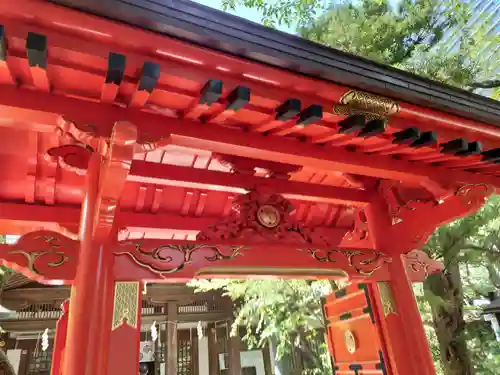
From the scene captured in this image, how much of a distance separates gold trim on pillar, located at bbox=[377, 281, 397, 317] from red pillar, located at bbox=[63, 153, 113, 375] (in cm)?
245

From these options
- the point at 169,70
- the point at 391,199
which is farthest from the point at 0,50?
the point at 391,199

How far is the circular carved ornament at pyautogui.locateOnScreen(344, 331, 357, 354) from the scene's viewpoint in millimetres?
3788

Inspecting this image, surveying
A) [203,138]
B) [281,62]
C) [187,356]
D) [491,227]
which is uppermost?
[491,227]

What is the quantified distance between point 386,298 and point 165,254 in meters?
2.18

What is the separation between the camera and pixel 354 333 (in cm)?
380

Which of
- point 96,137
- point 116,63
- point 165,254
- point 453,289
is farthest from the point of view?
point 453,289

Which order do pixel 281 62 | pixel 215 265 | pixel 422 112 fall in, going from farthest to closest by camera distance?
pixel 215 265 < pixel 422 112 < pixel 281 62

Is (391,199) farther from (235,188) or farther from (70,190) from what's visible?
(70,190)

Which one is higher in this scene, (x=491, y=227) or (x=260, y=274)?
(x=491, y=227)

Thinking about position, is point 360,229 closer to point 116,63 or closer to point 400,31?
point 116,63

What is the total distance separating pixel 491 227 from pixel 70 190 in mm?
7855

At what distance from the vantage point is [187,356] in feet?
46.4

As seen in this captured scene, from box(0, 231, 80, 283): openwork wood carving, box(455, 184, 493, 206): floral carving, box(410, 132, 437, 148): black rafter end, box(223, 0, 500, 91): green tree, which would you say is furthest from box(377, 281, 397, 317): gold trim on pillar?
box(223, 0, 500, 91): green tree

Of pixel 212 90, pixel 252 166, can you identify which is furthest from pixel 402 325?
pixel 212 90
